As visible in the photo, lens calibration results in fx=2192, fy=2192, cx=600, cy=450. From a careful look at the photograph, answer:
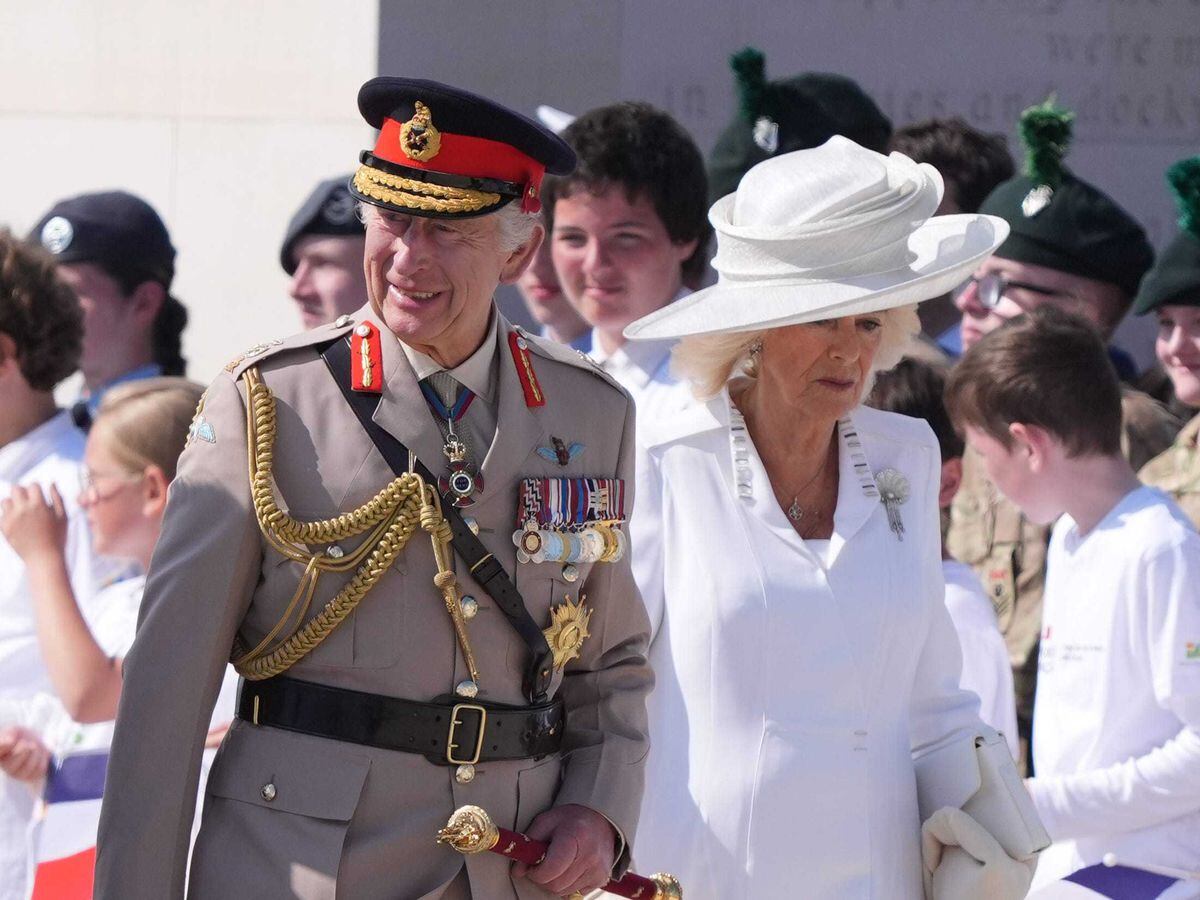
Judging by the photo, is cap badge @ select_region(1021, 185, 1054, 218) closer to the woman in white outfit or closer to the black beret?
the black beret

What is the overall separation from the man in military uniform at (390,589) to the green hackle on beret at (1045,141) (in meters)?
3.60

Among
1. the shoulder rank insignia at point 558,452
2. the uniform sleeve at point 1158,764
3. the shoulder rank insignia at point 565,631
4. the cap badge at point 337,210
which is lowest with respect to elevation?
the uniform sleeve at point 1158,764

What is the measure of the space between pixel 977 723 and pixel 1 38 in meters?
5.16

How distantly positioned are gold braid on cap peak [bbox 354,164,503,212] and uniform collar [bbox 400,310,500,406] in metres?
0.21

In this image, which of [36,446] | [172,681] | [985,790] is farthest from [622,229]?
[172,681]

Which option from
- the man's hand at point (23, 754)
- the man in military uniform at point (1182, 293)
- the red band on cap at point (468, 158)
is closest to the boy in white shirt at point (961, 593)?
the man in military uniform at point (1182, 293)

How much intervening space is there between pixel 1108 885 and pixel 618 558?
1.91 m

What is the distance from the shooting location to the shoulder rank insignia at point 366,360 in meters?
3.15

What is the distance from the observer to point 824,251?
4074mm

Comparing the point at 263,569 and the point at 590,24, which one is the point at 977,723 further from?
the point at 590,24

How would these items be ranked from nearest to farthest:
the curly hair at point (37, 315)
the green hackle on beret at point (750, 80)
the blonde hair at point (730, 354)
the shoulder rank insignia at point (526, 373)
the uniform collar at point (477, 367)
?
the uniform collar at point (477, 367)
the shoulder rank insignia at point (526, 373)
the blonde hair at point (730, 354)
the curly hair at point (37, 315)
the green hackle on beret at point (750, 80)

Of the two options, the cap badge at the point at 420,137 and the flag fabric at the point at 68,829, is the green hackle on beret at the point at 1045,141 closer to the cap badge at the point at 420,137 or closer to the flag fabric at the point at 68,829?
the flag fabric at the point at 68,829

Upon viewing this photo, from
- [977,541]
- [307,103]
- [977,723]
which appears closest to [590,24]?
[307,103]

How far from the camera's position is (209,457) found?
3059 mm
